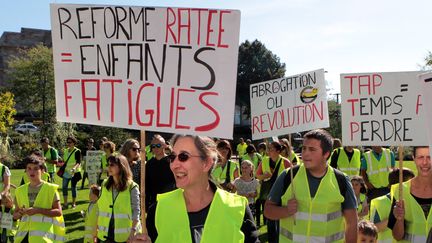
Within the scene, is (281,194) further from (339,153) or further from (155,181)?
(339,153)

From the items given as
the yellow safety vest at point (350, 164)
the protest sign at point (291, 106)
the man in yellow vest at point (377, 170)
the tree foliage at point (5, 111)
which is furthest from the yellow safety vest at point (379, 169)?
the tree foliage at point (5, 111)

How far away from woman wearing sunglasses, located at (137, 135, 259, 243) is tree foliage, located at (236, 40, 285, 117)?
161 ft

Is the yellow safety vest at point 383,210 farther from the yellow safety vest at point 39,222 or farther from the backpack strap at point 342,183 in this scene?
the yellow safety vest at point 39,222

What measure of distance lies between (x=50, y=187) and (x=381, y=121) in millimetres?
3899

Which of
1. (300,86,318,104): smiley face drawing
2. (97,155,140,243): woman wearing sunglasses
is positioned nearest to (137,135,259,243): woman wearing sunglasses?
(97,155,140,243): woman wearing sunglasses

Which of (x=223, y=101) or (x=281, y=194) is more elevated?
(x=223, y=101)

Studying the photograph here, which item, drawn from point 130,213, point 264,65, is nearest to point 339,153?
point 130,213

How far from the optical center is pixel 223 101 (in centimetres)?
351

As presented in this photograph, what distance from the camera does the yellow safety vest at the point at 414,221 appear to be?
445cm

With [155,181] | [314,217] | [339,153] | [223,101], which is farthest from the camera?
[339,153]

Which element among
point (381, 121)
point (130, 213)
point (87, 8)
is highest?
point (87, 8)

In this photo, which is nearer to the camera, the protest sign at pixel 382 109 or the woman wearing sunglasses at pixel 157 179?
the protest sign at pixel 382 109

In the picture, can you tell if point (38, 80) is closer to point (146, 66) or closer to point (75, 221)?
point (75, 221)

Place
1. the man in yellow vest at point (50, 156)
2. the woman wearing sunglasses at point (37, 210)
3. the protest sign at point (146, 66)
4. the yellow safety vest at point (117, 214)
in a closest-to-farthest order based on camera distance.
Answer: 1. the protest sign at point (146, 66)
2. the yellow safety vest at point (117, 214)
3. the woman wearing sunglasses at point (37, 210)
4. the man in yellow vest at point (50, 156)
